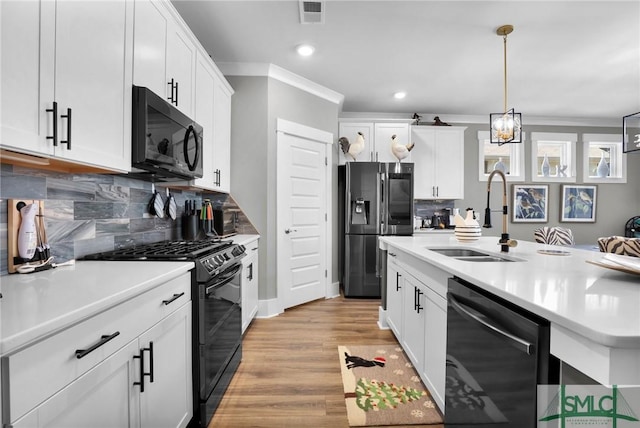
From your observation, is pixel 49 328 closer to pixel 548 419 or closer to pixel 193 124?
pixel 548 419

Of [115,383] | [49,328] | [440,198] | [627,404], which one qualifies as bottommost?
[115,383]

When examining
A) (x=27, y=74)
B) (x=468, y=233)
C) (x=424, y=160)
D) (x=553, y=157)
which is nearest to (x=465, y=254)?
(x=468, y=233)

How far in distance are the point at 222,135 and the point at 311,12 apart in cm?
135

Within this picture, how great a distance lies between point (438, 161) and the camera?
16.9ft

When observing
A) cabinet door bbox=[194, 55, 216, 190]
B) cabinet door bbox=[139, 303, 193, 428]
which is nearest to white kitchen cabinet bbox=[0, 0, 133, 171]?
cabinet door bbox=[139, 303, 193, 428]

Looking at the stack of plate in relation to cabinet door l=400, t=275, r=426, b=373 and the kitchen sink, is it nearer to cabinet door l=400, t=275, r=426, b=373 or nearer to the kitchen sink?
the kitchen sink

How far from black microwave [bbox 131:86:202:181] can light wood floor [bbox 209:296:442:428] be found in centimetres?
144

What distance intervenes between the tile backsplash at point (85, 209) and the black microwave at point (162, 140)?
0.20m

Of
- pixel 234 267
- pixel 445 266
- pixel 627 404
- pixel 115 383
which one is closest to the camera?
pixel 627 404

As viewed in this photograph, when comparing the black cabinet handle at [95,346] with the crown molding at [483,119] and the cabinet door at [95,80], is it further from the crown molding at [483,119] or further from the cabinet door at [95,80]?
the crown molding at [483,119]

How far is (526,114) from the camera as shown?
215 inches

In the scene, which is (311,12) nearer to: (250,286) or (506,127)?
(506,127)

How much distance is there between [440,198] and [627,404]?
15.2ft

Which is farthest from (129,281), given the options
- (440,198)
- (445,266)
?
(440,198)
